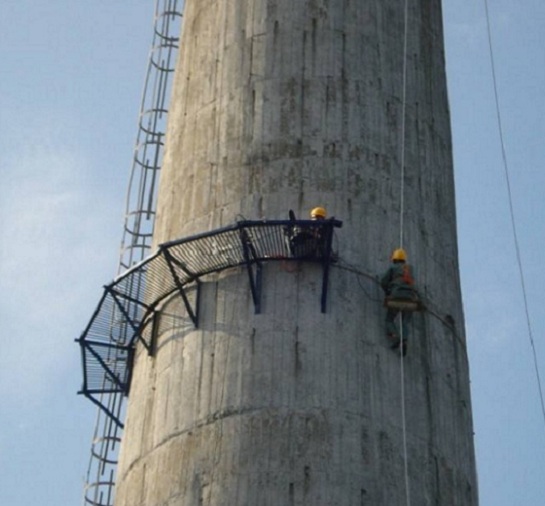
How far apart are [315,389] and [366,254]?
390 centimetres

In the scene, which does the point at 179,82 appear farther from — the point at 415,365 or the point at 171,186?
the point at 415,365

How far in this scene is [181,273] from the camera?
3988 centimetres

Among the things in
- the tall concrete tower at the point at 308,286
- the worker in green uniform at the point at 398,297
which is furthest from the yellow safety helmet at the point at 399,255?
the tall concrete tower at the point at 308,286

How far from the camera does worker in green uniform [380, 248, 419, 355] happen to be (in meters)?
38.3

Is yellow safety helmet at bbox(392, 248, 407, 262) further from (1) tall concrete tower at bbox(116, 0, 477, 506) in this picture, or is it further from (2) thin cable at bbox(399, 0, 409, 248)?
(2) thin cable at bbox(399, 0, 409, 248)

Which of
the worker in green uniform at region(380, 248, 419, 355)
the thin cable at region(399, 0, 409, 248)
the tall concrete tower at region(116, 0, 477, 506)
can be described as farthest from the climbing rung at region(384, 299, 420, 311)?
the thin cable at region(399, 0, 409, 248)

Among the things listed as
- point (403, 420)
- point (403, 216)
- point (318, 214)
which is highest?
point (403, 216)

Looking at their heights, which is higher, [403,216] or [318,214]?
[403,216]

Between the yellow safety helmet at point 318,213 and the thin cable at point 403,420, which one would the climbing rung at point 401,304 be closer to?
the thin cable at point 403,420

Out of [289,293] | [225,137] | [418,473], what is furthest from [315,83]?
[418,473]

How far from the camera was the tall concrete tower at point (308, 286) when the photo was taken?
3659 centimetres

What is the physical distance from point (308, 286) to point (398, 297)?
78.1 inches

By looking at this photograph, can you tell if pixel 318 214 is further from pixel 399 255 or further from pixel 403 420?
pixel 403 420

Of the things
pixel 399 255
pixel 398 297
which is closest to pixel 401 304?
pixel 398 297
